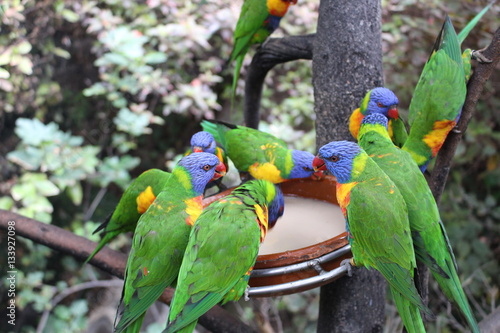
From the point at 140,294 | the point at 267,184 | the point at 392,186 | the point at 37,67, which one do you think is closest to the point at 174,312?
the point at 140,294

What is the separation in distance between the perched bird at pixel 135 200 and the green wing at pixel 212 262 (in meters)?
0.45

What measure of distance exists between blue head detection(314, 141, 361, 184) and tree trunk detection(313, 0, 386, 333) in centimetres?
44

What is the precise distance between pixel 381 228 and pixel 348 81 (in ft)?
2.25

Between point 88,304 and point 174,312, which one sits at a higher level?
point 174,312

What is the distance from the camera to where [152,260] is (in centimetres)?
115

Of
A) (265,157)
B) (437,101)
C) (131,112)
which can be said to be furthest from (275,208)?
(131,112)

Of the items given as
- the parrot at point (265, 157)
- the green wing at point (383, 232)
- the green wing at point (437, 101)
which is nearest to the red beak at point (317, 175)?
the parrot at point (265, 157)

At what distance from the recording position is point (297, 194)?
1720 mm

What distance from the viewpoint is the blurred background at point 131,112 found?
268 cm

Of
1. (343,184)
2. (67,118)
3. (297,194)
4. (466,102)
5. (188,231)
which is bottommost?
(67,118)

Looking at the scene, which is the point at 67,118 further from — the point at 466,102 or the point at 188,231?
the point at 466,102

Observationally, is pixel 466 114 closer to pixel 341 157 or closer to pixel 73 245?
pixel 341 157

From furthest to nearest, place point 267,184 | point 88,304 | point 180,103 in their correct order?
point 88,304, point 180,103, point 267,184

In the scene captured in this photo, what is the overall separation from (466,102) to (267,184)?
27.2 inches
